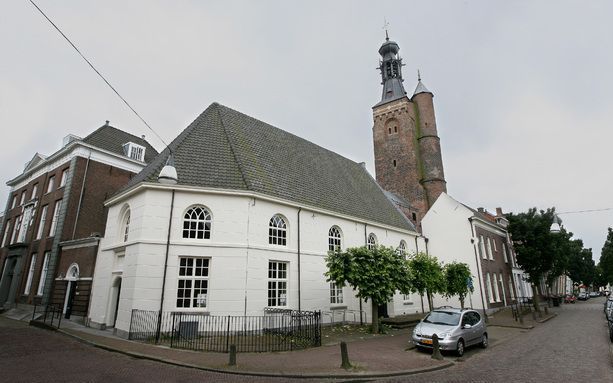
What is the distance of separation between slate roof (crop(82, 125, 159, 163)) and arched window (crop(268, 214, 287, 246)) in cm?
1550

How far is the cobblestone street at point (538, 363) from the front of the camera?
8.80m

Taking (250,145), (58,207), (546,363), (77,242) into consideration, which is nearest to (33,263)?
(58,207)

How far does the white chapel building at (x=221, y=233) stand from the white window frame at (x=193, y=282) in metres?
0.04

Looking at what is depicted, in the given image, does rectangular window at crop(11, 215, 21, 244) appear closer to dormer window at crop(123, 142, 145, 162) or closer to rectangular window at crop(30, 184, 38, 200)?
rectangular window at crop(30, 184, 38, 200)

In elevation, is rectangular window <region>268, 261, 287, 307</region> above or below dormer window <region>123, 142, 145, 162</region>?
below

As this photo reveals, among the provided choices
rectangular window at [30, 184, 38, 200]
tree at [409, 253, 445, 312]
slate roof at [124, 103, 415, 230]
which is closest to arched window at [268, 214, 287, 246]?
slate roof at [124, 103, 415, 230]

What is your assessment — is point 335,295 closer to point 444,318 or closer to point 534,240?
point 444,318

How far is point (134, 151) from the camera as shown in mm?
25500

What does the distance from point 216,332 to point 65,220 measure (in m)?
15.1

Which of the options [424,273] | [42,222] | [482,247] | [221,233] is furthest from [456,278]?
[42,222]

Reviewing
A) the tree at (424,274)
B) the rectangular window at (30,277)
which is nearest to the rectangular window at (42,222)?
the rectangular window at (30,277)

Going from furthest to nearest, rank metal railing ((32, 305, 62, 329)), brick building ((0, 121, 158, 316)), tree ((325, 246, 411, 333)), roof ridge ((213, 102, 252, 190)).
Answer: brick building ((0, 121, 158, 316))
metal railing ((32, 305, 62, 329))
roof ridge ((213, 102, 252, 190))
tree ((325, 246, 411, 333))

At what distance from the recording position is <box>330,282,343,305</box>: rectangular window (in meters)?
18.5

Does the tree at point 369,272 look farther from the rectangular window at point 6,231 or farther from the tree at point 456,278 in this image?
the rectangular window at point 6,231
